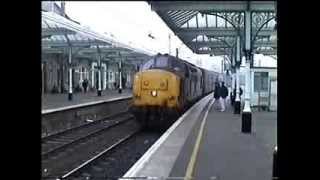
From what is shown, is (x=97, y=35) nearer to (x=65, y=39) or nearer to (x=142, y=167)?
(x=65, y=39)

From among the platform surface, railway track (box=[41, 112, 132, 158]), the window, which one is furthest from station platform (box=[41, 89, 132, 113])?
the window

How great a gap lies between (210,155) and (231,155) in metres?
0.49

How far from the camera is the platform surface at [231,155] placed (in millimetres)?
10531

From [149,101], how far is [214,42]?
91.6ft

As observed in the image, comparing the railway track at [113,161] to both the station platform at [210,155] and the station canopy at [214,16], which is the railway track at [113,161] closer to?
the station platform at [210,155]

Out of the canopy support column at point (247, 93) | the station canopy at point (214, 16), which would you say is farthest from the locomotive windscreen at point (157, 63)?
the canopy support column at point (247, 93)

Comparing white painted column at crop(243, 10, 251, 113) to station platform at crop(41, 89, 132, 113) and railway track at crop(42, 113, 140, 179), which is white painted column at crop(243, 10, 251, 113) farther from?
station platform at crop(41, 89, 132, 113)

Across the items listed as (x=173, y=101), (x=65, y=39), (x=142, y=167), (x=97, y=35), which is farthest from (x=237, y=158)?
(x=65, y=39)

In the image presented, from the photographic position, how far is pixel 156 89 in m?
23.1

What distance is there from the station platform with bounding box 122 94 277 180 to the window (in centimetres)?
884

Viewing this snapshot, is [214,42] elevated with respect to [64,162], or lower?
elevated

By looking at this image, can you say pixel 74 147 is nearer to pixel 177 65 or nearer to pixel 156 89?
pixel 156 89

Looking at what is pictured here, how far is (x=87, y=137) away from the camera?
2267cm

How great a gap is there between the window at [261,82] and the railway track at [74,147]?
6966mm
